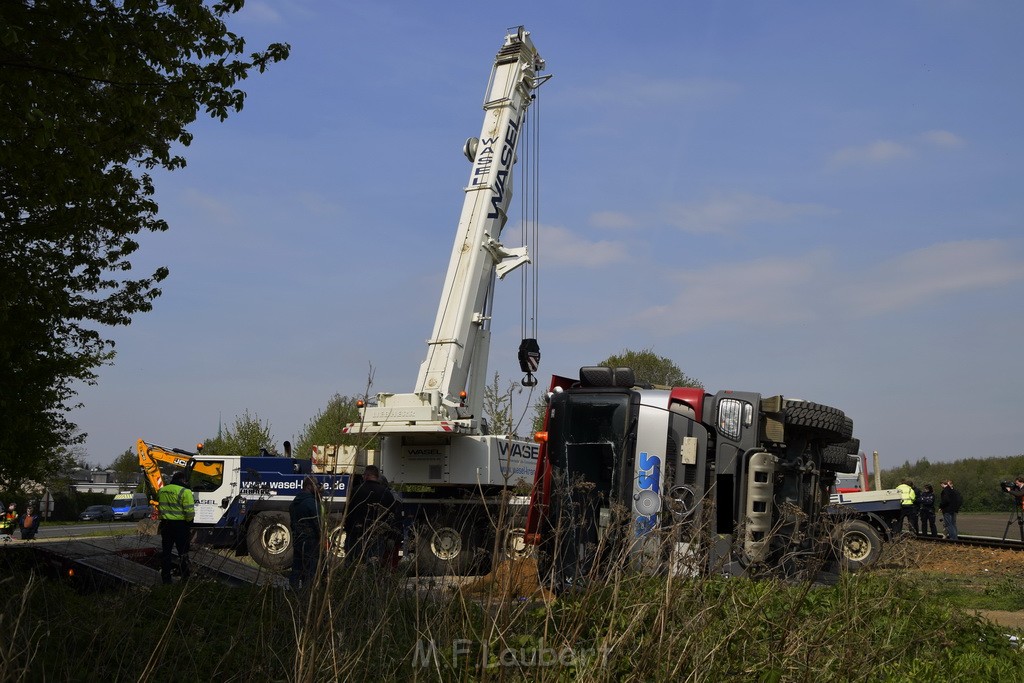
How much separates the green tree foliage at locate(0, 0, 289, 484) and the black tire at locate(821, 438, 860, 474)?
23.4 feet

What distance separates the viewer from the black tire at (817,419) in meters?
8.96

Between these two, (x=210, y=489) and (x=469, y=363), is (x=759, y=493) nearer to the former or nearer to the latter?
(x=469, y=363)

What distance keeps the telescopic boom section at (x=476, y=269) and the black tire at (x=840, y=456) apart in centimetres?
563

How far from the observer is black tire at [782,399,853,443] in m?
8.96

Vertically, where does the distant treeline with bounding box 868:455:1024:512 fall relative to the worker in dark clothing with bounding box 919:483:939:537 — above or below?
above

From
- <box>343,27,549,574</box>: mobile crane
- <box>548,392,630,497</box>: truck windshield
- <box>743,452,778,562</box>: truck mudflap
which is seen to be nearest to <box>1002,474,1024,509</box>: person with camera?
<box>343,27,549,574</box>: mobile crane

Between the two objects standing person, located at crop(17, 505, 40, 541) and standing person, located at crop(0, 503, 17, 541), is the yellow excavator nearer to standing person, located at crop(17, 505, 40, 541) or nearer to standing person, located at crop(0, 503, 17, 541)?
standing person, located at crop(0, 503, 17, 541)

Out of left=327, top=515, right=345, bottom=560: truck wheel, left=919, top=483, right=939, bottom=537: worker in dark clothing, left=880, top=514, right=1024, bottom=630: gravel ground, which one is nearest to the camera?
left=327, top=515, right=345, bottom=560: truck wheel

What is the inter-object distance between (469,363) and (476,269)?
5.05 feet

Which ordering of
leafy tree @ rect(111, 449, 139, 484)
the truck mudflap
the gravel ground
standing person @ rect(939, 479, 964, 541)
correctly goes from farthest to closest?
leafy tree @ rect(111, 449, 139, 484) → standing person @ rect(939, 479, 964, 541) → the truck mudflap → the gravel ground

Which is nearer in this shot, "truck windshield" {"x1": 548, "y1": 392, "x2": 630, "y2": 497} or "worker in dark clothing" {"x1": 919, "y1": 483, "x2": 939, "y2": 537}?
"truck windshield" {"x1": 548, "y1": 392, "x2": 630, "y2": 497}

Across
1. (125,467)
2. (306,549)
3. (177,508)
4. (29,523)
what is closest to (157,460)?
(177,508)

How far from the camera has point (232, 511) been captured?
15.5m

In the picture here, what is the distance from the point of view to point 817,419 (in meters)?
9.10
